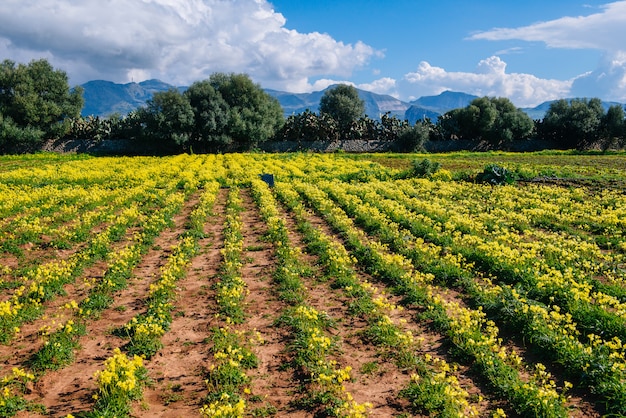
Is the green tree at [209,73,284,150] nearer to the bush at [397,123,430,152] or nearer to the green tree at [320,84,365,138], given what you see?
the green tree at [320,84,365,138]

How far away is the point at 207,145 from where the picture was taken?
66.4 meters

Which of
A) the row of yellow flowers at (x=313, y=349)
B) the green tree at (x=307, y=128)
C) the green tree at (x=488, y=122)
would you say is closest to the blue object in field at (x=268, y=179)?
the row of yellow flowers at (x=313, y=349)

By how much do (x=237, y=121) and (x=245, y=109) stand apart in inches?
138

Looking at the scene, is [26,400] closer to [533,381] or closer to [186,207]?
[533,381]

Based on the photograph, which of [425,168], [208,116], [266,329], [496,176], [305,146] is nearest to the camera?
[266,329]

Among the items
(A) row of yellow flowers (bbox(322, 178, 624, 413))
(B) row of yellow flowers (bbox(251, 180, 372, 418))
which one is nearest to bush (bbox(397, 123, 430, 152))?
(B) row of yellow flowers (bbox(251, 180, 372, 418))

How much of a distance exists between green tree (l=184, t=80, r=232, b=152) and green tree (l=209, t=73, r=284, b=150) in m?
1.36

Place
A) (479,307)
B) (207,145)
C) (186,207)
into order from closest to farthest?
(479,307), (186,207), (207,145)

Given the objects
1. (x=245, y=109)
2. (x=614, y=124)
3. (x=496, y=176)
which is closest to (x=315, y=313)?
(x=496, y=176)

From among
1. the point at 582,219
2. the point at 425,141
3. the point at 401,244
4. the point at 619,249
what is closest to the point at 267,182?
→ the point at 401,244

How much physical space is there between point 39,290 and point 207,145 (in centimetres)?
5747

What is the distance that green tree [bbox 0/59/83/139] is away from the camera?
62.6 meters

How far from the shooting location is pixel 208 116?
6272 cm

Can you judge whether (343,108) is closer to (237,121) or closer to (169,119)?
(237,121)
